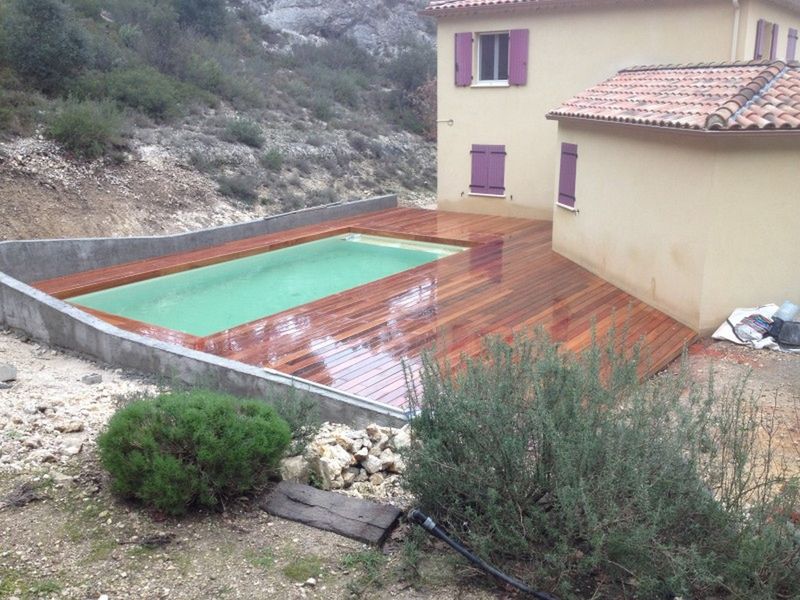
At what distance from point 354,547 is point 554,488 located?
99 cm

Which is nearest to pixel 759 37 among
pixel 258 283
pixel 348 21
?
pixel 258 283

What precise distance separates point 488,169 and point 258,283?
245 inches

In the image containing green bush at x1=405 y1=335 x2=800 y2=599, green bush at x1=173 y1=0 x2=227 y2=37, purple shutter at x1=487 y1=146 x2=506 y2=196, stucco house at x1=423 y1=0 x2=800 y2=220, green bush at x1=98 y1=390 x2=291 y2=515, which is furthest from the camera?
green bush at x1=173 y1=0 x2=227 y2=37

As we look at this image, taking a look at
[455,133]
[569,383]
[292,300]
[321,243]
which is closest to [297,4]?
[455,133]

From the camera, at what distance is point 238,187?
13.8 metres

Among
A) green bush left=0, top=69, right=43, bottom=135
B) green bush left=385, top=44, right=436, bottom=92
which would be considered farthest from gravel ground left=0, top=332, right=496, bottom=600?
green bush left=385, top=44, right=436, bottom=92

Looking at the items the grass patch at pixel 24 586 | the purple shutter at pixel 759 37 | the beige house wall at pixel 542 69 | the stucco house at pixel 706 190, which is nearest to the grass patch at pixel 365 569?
the grass patch at pixel 24 586

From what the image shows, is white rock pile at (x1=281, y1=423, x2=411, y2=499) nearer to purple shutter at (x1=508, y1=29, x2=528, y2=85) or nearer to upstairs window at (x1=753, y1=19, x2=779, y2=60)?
upstairs window at (x1=753, y1=19, x2=779, y2=60)

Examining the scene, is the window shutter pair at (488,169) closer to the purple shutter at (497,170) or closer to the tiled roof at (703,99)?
the purple shutter at (497,170)

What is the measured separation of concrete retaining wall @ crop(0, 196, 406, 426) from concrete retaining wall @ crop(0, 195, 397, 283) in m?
0.01

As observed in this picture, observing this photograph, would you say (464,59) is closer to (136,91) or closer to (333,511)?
(136,91)

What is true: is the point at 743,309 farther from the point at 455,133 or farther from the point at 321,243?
the point at 455,133

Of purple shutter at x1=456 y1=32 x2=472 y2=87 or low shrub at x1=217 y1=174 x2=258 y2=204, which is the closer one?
low shrub at x1=217 y1=174 x2=258 y2=204

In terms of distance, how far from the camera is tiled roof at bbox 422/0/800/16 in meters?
12.2
